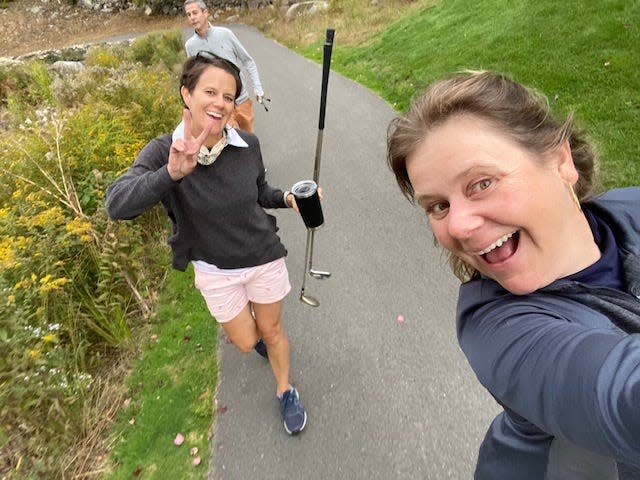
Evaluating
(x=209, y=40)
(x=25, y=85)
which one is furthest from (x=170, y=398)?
(x=25, y=85)

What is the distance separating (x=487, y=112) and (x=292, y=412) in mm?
2361

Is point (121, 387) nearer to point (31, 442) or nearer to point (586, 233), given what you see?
point (31, 442)

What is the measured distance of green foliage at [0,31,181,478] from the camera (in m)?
2.98

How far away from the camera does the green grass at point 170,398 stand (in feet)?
9.78

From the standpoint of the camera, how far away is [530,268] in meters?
1.15

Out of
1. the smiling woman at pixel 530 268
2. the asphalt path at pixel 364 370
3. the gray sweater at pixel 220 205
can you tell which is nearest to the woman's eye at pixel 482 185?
the smiling woman at pixel 530 268

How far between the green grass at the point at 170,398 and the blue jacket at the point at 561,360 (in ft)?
7.43

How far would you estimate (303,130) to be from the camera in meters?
7.98

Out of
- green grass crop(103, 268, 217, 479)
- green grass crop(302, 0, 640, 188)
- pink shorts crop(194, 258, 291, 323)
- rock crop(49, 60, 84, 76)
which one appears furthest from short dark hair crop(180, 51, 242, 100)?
rock crop(49, 60, 84, 76)

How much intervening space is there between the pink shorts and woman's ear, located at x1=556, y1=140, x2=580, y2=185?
1.78 m

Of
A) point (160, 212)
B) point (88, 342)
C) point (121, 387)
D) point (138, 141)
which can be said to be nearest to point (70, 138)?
point (138, 141)

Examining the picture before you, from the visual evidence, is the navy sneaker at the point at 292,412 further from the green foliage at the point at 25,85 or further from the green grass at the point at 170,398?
the green foliage at the point at 25,85

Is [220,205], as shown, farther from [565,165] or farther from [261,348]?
[565,165]

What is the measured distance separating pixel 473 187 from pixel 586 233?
40 cm
